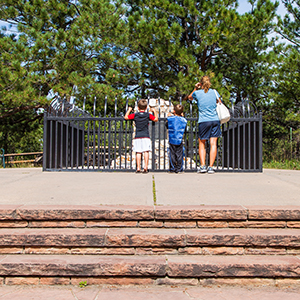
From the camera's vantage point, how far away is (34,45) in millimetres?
13305

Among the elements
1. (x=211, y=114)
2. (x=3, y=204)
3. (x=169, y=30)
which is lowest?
(x=3, y=204)

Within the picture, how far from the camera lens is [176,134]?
6980 millimetres

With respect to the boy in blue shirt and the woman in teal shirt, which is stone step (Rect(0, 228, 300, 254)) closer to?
the woman in teal shirt

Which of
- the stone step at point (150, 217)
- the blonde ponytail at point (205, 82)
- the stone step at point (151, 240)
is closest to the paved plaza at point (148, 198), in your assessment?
the stone step at point (150, 217)

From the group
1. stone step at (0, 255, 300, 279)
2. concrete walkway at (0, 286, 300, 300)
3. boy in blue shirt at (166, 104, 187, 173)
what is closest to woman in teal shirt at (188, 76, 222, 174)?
boy in blue shirt at (166, 104, 187, 173)

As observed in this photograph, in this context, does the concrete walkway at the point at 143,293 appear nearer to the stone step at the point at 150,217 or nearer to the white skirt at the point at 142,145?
the stone step at the point at 150,217

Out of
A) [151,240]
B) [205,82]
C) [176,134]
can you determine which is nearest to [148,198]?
[151,240]

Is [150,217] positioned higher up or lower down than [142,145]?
lower down

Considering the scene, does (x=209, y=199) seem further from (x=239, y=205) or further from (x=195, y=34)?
(x=195, y=34)

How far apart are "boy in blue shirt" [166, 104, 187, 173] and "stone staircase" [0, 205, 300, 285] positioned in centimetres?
356

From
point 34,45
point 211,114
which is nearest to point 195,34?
point 34,45

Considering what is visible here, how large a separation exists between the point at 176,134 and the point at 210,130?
0.74 meters

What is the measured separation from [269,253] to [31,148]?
2325cm

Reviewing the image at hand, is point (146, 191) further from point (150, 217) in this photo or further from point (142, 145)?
point (142, 145)
